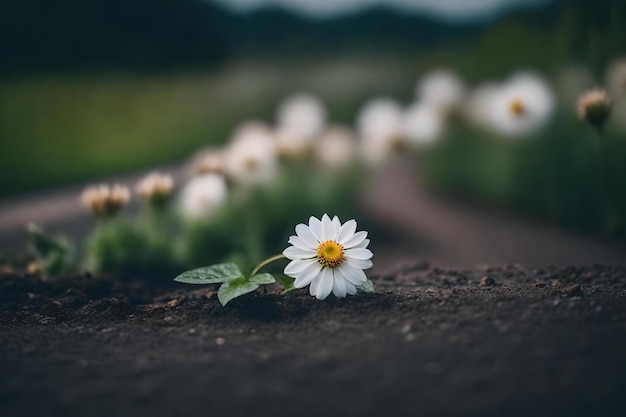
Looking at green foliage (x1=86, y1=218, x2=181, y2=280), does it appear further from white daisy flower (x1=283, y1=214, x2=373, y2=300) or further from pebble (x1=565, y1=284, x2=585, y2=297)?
pebble (x1=565, y1=284, x2=585, y2=297)

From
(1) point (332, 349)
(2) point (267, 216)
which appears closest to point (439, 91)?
(2) point (267, 216)

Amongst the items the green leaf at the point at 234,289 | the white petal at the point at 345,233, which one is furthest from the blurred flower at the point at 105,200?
the white petal at the point at 345,233

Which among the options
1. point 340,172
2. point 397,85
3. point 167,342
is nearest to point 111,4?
point 397,85

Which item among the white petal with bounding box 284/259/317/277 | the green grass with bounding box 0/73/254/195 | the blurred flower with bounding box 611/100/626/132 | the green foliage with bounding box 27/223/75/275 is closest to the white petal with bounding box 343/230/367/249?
the white petal with bounding box 284/259/317/277

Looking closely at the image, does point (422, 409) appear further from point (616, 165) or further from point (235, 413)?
point (616, 165)

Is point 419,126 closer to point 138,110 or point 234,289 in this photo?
point 234,289

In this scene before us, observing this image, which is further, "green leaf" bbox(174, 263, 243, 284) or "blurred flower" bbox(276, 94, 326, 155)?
"blurred flower" bbox(276, 94, 326, 155)

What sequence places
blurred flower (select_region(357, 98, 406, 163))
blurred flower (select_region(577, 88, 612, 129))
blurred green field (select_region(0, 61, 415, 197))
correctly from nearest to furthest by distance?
blurred flower (select_region(577, 88, 612, 129)), blurred flower (select_region(357, 98, 406, 163)), blurred green field (select_region(0, 61, 415, 197))
